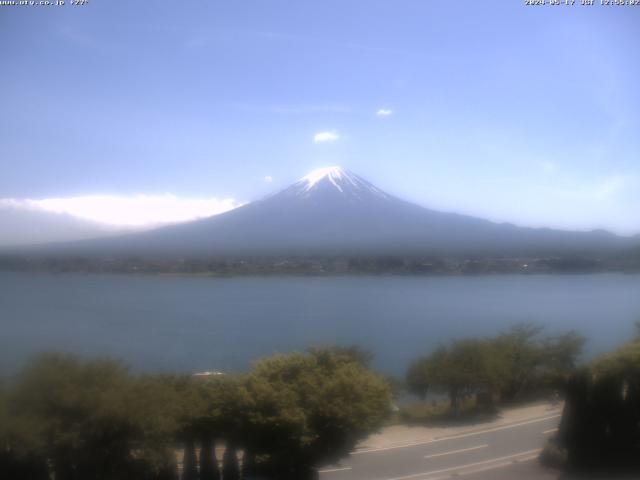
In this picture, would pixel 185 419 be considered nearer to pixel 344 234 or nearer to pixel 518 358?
pixel 518 358

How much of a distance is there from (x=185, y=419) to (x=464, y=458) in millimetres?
2436

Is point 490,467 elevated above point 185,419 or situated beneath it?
situated beneath

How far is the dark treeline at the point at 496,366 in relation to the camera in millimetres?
5844

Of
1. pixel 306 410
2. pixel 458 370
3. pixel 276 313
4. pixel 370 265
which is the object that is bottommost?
pixel 458 370

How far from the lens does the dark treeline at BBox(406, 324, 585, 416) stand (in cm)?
584

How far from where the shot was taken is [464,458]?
441cm

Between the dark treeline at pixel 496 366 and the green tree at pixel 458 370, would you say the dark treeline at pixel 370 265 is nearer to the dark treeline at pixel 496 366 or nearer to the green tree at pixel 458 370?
the dark treeline at pixel 496 366

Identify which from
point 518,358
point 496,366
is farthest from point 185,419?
point 518,358

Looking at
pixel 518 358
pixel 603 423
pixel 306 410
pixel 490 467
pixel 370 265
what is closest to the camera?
pixel 490 467

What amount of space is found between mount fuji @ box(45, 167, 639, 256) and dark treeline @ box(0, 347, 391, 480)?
6.80 m

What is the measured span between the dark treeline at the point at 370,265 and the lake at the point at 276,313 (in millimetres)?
270

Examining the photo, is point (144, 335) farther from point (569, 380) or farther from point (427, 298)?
point (427, 298)

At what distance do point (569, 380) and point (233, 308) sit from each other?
697 centimetres

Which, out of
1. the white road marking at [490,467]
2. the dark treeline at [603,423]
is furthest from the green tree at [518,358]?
the white road marking at [490,467]
